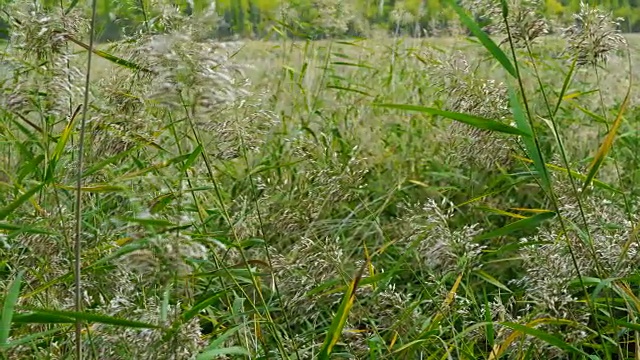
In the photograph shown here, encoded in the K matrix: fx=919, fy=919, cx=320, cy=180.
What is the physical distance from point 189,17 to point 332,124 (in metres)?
2.36

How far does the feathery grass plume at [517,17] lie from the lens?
5.54 ft

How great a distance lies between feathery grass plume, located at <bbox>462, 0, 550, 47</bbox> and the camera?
1689 mm

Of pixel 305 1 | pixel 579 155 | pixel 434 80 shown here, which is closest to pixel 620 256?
pixel 434 80

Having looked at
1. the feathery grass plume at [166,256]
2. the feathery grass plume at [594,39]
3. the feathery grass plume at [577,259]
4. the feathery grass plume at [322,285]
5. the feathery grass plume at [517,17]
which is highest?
the feathery grass plume at [517,17]

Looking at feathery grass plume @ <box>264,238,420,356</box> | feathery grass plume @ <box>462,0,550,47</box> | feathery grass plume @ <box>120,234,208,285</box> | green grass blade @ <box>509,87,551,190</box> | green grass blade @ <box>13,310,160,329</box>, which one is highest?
feathery grass plume @ <box>462,0,550,47</box>

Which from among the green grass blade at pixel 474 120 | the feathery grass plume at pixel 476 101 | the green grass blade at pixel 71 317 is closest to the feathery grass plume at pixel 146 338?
the green grass blade at pixel 71 317

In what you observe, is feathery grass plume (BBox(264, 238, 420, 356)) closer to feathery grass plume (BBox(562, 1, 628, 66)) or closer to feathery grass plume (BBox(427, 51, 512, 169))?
feathery grass plume (BBox(427, 51, 512, 169))

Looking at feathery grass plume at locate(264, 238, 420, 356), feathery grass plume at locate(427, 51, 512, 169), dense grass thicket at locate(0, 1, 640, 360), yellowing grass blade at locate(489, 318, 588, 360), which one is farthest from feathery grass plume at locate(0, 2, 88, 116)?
yellowing grass blade at locate(489, 318, 588, 360)

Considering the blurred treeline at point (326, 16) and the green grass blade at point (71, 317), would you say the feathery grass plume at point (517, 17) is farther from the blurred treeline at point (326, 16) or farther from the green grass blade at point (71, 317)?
the blurred treeline at point (326, 16)

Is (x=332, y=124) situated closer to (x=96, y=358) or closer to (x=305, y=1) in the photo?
(x=305, y=1)

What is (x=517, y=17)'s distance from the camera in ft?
5.55

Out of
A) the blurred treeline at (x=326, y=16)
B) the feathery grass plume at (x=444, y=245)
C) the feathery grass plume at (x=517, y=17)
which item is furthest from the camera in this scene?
the blurred treeline at (x=326, y=16)

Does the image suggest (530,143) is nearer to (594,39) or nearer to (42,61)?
(594,39)

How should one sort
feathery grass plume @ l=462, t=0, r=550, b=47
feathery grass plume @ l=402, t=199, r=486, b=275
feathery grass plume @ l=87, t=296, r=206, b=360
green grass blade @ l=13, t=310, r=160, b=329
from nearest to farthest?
green grass blade @ l=13, t=310, r=160, b=329 < feathery grass plume @ l=87, t=296, r=206, b=360 < feathery grass plume @ l=462, t=0, r=550, b=47 < feathery grass plume @ l=402, t=199, r=486, b=275
